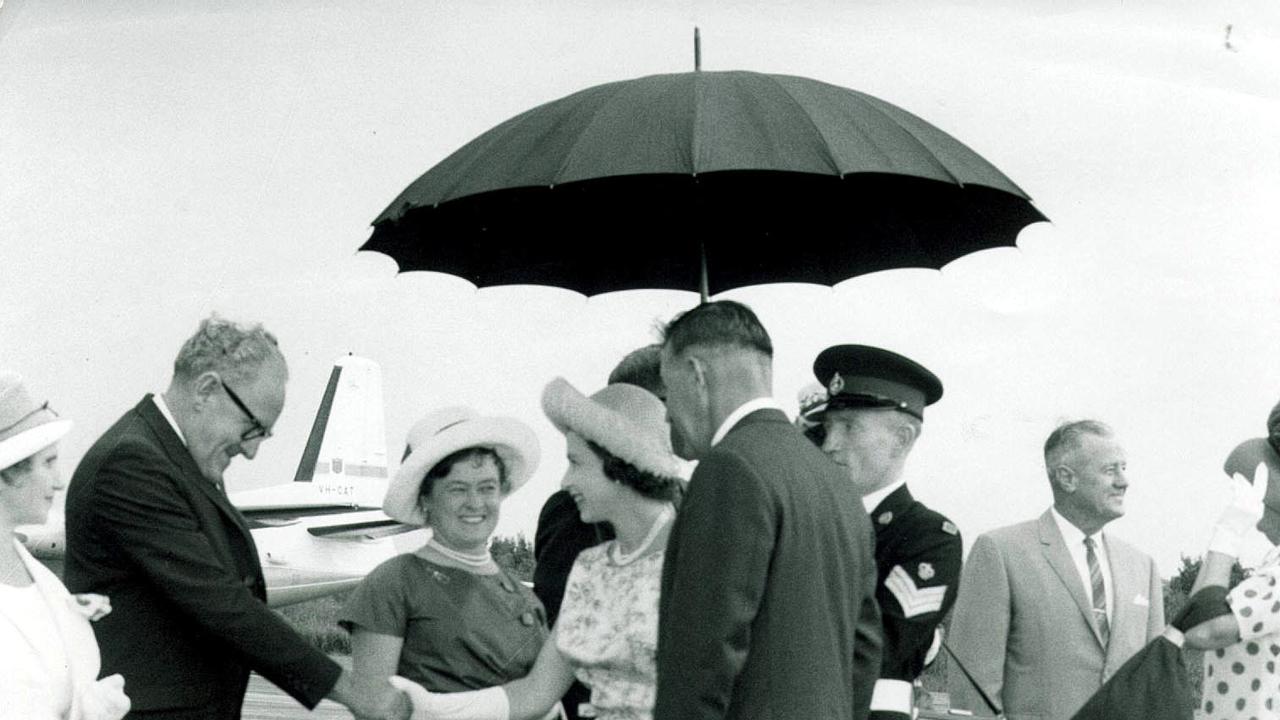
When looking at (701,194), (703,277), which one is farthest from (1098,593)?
(701,194)

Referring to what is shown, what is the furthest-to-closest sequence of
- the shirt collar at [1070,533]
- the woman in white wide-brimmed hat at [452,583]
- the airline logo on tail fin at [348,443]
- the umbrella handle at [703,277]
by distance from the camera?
the airline logo on tail fin at [348,443], the shirt collar at [1070,533], the umbrella handle at [703,277], the woman in white wide-brimmed hat at [452,583]

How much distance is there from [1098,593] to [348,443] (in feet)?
92.7

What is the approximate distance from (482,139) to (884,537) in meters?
1.51

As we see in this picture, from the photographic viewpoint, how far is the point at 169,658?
10.7ft

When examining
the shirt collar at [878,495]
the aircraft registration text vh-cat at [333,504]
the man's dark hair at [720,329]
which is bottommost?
the aircraft registration text vh-cat at [333,504]

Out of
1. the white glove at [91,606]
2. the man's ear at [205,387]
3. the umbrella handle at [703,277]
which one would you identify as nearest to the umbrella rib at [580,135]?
the umbrella handle at [703,277]

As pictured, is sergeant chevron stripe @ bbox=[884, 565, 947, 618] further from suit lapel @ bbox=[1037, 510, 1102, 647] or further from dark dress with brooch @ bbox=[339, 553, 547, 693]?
suit lapel @ bbox=[1037, 510, 1102, 647]

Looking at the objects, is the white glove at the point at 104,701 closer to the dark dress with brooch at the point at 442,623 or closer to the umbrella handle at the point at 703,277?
the dark dress with brooch at the point at 442,623

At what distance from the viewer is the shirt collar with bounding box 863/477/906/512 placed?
11.8ft

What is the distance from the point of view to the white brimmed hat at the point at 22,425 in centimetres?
291

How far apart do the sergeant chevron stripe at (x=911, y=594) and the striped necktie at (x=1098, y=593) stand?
132 cm

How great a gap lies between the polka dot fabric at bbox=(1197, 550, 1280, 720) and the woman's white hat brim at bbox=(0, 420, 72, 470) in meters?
2.94

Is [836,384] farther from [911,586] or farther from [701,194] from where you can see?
[701,194]

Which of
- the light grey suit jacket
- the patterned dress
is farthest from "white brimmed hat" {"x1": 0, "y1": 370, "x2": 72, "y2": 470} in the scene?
the light grey suit jacket
